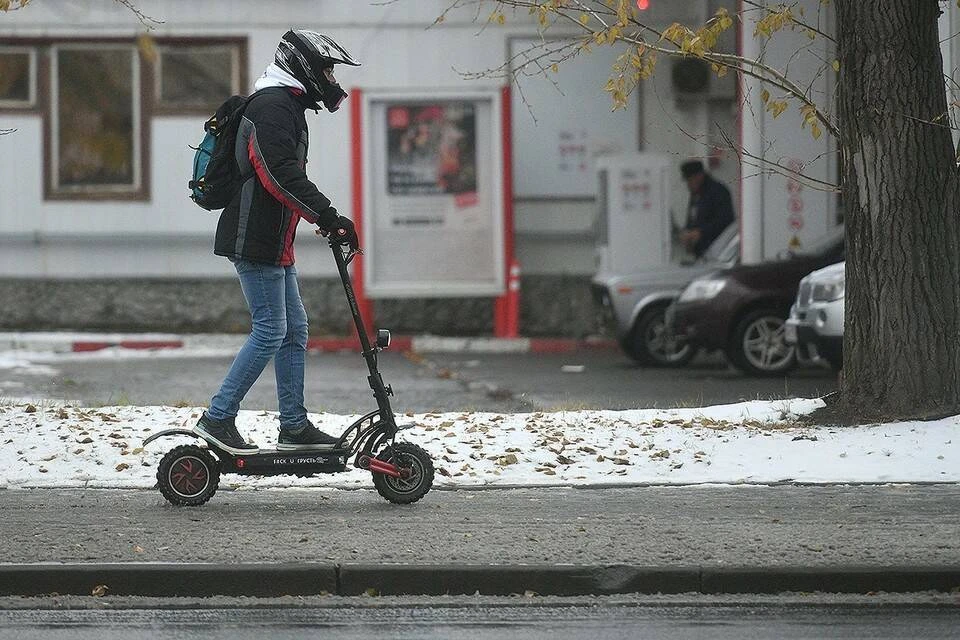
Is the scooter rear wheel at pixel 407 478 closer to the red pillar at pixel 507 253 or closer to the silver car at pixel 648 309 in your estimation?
the silver car at pixel 648 309

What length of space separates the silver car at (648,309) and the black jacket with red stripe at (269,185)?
31.5 feet

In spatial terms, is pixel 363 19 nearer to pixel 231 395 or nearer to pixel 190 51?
pixel 190 51

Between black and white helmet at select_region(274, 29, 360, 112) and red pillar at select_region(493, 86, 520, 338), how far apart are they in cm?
1249

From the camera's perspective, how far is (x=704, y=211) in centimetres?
1888

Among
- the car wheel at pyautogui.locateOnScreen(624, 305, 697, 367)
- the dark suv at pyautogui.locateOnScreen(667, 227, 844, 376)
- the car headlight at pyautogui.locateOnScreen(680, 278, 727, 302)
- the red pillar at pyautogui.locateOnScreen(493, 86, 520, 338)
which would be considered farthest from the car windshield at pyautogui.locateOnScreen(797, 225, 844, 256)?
the red pillar at pyautogui.locateOnScreen(493, 86, 520, 338)

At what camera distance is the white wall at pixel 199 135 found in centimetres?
2145

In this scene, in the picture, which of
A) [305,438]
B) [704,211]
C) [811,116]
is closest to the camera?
[305,438]

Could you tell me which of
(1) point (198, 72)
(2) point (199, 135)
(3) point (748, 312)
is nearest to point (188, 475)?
(3) point (748, 312)

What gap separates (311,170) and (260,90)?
1377cm

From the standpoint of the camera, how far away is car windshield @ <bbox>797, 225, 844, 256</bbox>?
54.1 ft

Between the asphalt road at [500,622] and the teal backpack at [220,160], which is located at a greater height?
the teal backpack at [220,160]

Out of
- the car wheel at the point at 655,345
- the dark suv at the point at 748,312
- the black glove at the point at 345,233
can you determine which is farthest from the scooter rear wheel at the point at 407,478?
the car wheel at the point at 655,345

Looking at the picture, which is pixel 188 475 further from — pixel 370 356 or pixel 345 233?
pixel 345 233

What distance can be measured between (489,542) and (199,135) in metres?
15.4
